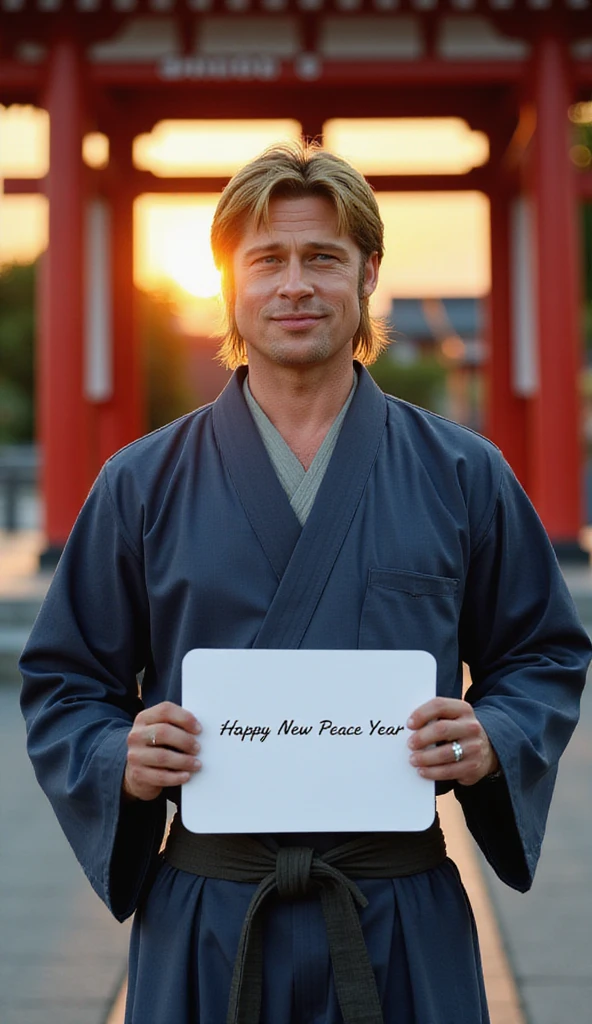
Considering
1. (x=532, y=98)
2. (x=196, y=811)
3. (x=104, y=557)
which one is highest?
(x=532, y=98)

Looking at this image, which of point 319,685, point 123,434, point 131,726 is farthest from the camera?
point 123,434

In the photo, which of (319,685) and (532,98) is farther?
(532,98)

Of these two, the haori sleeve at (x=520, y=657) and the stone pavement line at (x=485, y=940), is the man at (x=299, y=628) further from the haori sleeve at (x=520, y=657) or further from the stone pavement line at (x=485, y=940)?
the stone pavement line at (x=485, y=940)

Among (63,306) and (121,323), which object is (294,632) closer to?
(63,306)

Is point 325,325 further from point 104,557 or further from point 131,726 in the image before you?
point 131,726

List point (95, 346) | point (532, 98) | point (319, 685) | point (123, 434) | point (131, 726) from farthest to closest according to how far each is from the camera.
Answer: point (123, 434) < point (95, 346) < point (532, 98) < point (131, 726) < point (319, 685)

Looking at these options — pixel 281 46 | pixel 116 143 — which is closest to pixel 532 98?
pixel 281 46
